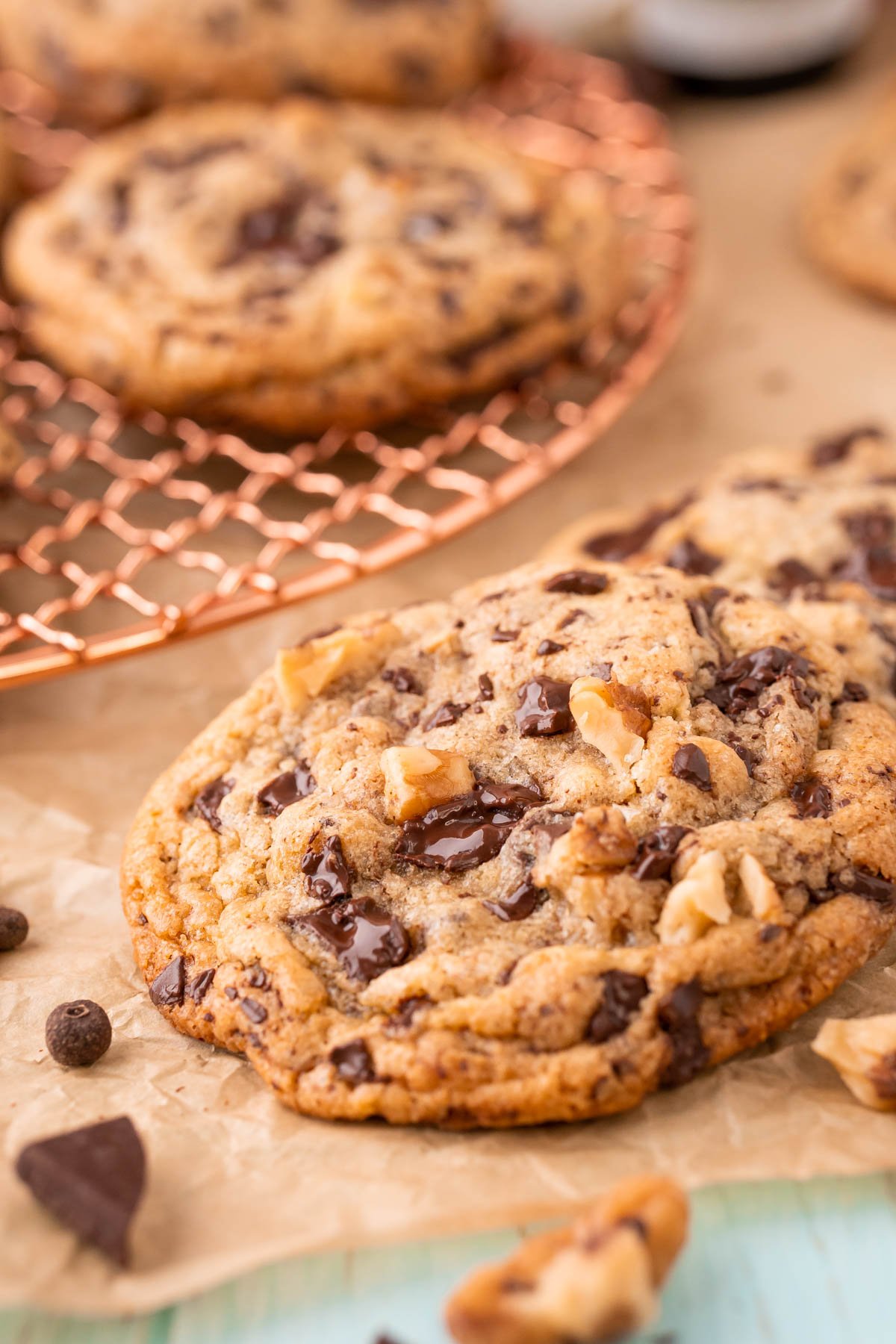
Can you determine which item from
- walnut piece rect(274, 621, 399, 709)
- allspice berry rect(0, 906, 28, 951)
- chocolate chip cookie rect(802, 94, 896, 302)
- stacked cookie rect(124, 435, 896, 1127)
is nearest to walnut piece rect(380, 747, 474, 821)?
stacked cookie rect(124, 435, 896, 1127)

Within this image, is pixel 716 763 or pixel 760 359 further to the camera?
pixel 760 359

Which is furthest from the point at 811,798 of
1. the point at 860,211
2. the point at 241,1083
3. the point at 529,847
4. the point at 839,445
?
the point at 860,211

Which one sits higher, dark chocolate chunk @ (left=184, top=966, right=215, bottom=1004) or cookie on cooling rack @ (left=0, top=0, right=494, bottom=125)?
cookie on cooling rack @ (left=0, top=0, right=494, bottom=125)

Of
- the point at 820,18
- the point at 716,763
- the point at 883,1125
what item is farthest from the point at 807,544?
the point at 820,18

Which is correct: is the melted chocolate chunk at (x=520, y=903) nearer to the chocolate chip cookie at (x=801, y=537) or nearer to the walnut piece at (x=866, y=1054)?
the walnut piece at (x=866, y=1054)

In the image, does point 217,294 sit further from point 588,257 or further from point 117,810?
point 117,810

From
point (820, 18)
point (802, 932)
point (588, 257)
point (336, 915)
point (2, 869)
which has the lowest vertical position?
point (2, 869)

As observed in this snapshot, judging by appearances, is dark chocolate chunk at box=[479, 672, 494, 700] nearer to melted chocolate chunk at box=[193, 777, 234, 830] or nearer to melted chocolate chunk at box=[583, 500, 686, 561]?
melted chocolate chunk at box=[193, 777, 234, 830]

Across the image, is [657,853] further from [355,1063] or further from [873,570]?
[873,570]
